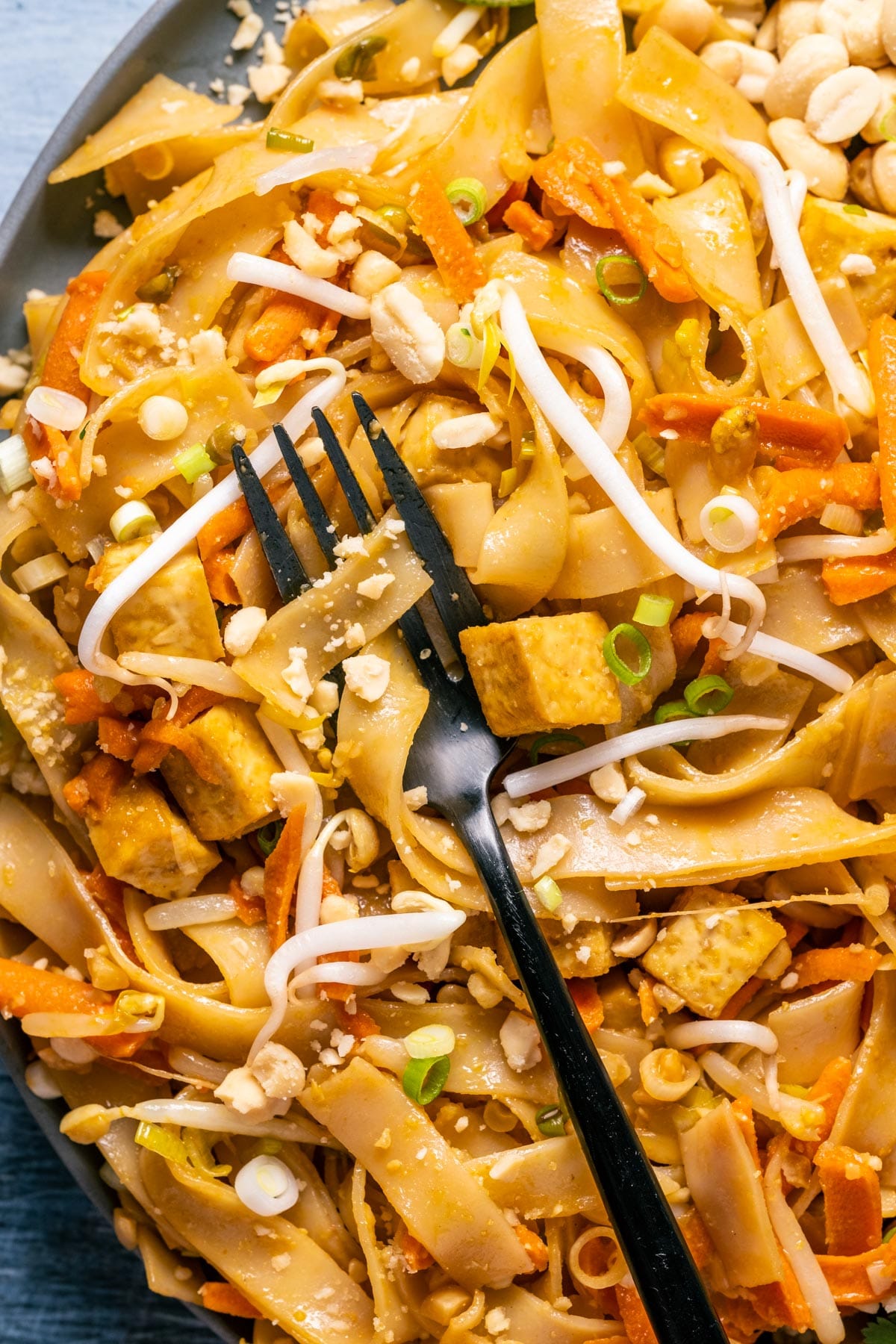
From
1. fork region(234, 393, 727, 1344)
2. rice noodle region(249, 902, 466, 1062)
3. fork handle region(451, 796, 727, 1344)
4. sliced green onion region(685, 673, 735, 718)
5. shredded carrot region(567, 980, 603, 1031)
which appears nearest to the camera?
fork handle region(451, 796, 727, 1344)

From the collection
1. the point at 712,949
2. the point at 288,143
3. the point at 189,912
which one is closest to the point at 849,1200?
the point at 712,949

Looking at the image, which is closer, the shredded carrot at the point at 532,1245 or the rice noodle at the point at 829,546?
the rice noodle at the point at 829,546

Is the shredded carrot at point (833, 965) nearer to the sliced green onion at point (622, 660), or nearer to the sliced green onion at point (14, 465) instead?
the sliced green onion at point (622, 660)

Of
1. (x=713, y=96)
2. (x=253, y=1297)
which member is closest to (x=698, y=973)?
(x=253, y=1297)

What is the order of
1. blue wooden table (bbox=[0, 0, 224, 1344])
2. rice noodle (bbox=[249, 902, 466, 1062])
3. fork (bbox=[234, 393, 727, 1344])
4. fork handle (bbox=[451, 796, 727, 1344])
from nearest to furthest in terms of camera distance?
fork handle (bbox=[451, 796, 727, 1344])
fork (bbox=[234, 393, 727, 1344])
rice noodle (bbox=[249, 902, 466, 1062])
blue wooden table (bbox=[0, 0, 224, 1344])

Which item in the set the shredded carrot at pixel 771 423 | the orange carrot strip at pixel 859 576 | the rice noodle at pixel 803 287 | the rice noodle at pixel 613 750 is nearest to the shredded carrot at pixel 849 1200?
the rice noodle at pixel 613 750

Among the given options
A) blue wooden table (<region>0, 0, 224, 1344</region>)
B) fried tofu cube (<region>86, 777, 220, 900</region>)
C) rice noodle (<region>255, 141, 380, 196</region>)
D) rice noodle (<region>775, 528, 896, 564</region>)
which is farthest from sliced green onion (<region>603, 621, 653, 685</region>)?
blue wooden table (<region>0, 0, 224, 1344</region>)

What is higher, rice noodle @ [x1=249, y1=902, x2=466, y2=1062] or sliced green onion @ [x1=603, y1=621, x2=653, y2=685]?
sliced green onion @ [x1=603, y1=621, x2=653, y2=685]

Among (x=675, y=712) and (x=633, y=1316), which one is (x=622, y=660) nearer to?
(x=675, y=712)

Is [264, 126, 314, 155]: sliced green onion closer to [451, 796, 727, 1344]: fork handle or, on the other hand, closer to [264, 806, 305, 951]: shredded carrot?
[264, 806, 305, 951]: shredded carrot
